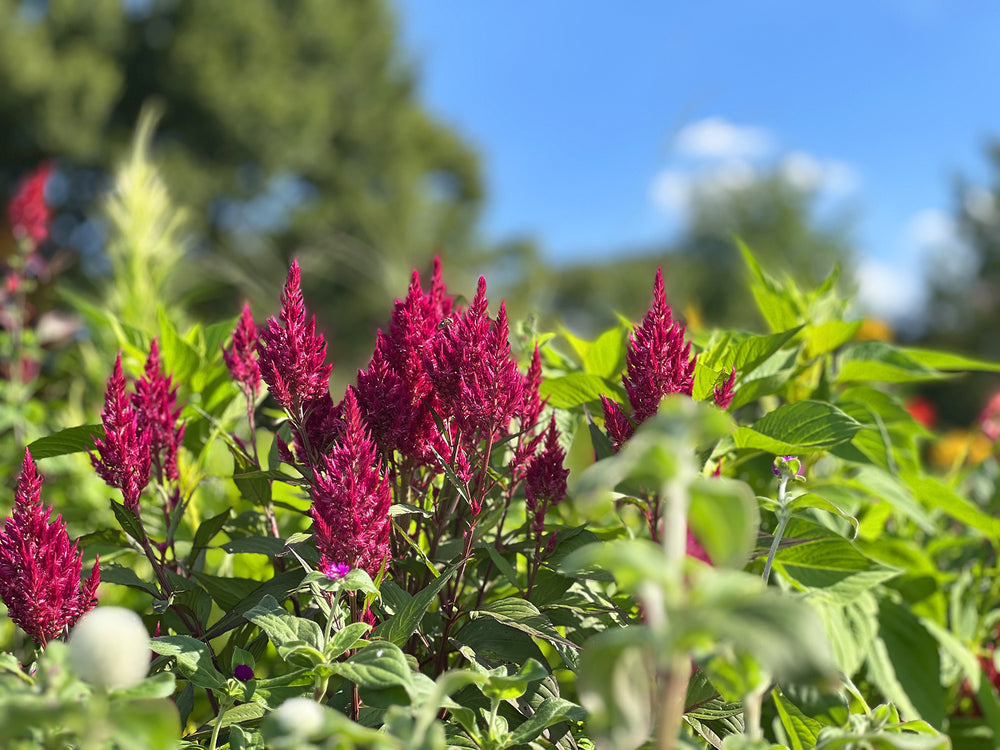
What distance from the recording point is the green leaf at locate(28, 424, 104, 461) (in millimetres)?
1069

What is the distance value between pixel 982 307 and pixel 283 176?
19761 millimetres

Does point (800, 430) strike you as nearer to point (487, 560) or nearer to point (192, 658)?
point (487, 560)

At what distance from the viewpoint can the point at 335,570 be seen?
739 mm

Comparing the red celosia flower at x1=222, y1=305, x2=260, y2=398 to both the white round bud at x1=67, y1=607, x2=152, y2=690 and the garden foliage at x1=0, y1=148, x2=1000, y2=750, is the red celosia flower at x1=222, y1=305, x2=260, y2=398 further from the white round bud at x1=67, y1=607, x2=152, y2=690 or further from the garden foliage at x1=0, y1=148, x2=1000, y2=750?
the white round bud at x1=67, y1=607, x2=152, y2=690

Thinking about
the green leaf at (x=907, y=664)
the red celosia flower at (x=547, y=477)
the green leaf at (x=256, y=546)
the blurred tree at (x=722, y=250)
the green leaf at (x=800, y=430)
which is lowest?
the green leaf at (x=907, y=664)

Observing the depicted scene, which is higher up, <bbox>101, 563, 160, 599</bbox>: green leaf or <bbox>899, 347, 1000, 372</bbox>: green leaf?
<bbox>899, 347, 1000, 372</bbox>: green leaf

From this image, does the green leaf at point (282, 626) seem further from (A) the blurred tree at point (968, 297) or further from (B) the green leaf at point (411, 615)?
(A) the blurred tree at point (968, 297)

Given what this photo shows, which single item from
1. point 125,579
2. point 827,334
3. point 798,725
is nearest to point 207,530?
point 125,579

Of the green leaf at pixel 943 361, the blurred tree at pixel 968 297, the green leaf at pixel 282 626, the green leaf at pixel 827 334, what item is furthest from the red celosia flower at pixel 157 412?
the blurred tree at pixel 968 297

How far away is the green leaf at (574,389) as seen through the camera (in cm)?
110

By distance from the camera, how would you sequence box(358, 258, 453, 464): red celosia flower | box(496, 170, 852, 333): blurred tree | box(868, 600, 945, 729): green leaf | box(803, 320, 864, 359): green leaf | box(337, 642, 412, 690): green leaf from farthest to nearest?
box(496, 170, 852, 333): blurred tree
box(803, 320, 864, 359): green leaf
box(868, 600, 945, 729): green leaf
box(358, 258, 453, 464): red celosia flower
box(337, 642, 412, 690): green leaf

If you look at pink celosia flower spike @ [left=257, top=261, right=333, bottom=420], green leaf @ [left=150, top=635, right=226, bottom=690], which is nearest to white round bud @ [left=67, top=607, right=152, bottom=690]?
green leaf @ [left=150, top=635, right=226, bottom=690]

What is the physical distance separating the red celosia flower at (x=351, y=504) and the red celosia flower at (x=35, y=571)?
26cm

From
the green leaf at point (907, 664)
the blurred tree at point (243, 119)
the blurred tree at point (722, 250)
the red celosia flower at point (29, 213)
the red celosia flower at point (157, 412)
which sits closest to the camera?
the red celosia flower at point (157, 412)
